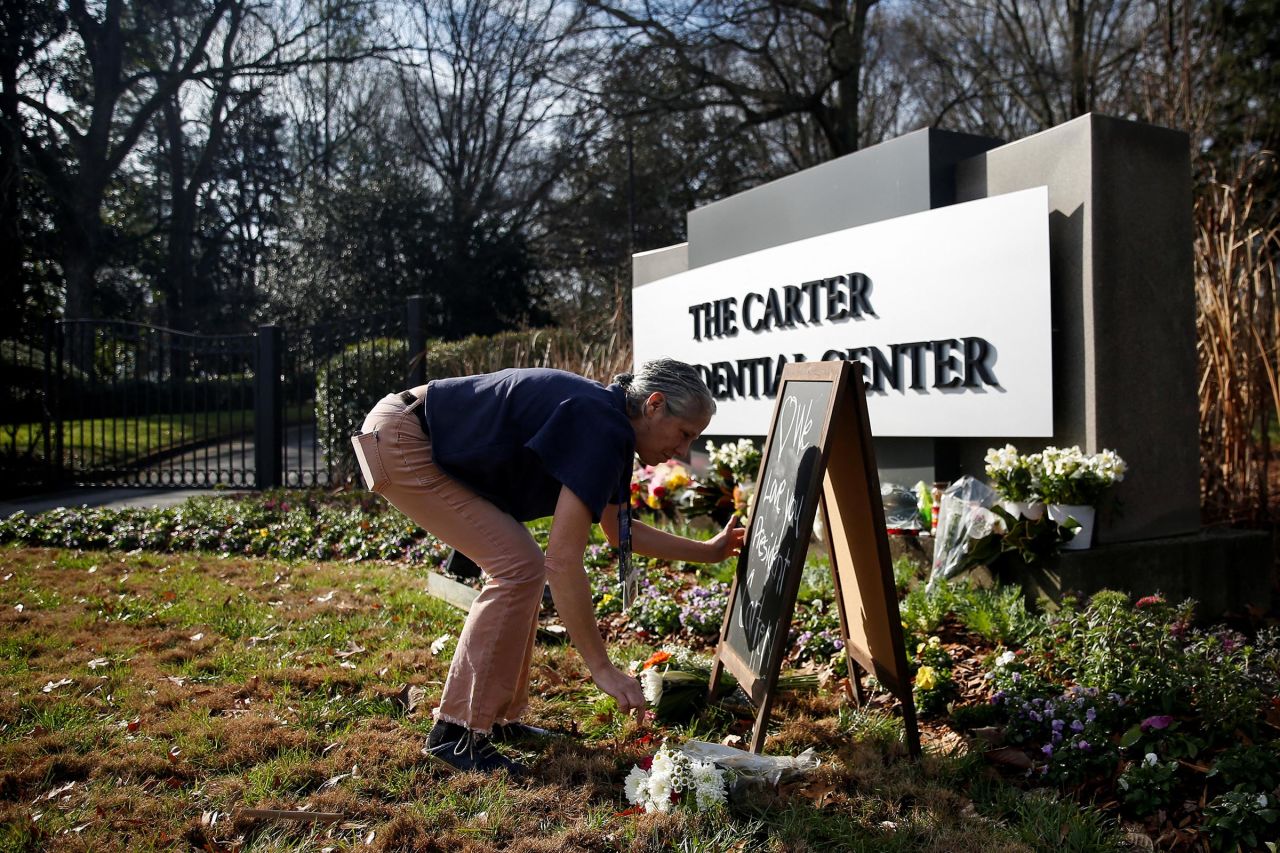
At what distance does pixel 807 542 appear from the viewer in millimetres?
2680

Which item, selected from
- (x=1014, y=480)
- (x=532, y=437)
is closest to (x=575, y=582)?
(x=532, y=437)

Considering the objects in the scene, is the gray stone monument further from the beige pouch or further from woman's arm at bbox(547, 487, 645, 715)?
the beige pouch

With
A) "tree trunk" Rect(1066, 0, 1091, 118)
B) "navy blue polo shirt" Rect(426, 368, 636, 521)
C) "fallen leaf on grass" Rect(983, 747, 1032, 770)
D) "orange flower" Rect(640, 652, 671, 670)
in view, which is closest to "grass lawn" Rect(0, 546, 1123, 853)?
"fallen leaf on grass" Rect(983, 747, 1032, 770)

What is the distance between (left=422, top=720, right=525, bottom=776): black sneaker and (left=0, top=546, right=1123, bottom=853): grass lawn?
45mm

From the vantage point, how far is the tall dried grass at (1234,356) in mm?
5047

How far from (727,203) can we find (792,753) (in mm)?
4820

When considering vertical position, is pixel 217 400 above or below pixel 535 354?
below

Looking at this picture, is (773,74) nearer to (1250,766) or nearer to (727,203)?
(727,203)

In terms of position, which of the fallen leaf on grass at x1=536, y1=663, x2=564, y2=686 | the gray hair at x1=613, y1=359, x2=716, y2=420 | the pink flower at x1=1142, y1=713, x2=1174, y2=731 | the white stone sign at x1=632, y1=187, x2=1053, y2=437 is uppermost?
the white stone sign at x1=632, y1=187, x2=1053, y2=437

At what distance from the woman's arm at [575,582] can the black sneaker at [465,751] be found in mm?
532

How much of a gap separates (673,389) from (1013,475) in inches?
87.2

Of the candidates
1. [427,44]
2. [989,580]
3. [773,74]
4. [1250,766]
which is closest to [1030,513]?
[989,580]

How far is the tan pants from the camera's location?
9.20 feet

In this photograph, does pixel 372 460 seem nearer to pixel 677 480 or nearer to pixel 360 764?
pixel 360 764
